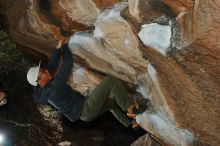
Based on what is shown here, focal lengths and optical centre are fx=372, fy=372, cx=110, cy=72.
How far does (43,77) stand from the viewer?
505 cm

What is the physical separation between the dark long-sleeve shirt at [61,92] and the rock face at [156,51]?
0.69m

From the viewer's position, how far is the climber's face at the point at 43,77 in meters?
5.04

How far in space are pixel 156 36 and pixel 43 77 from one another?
1.69m

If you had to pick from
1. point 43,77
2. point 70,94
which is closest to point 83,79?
point 70,94

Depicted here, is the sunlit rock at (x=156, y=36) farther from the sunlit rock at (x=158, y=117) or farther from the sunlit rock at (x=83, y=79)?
the sunlit rock at (x=83, y=79)

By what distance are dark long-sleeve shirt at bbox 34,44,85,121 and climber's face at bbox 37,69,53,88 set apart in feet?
0.24

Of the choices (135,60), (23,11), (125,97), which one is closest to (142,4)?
(135,60)

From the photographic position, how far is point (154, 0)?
14.7 feet

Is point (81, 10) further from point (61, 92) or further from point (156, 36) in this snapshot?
point (156, 36)

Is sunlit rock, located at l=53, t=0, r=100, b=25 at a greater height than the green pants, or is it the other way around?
sunlit rock, located at l=53, t=0, r=100, b=25

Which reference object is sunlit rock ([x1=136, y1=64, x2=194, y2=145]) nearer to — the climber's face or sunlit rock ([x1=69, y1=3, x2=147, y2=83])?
sunlit rock ([x1=69, y1=3, x2=147, y2=83])

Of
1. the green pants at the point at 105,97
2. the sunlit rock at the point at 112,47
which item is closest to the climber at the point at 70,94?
the green pants at the point at 105,97

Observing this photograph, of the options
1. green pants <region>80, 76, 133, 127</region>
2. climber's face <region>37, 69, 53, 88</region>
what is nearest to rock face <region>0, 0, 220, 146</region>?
green pants <region>80, 76, 133, 127</region>

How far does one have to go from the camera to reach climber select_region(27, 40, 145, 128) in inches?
205
